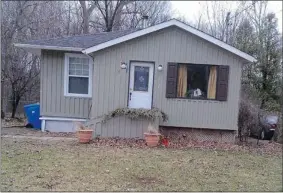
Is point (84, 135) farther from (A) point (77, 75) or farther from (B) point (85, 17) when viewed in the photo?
(B) point (85, 17)

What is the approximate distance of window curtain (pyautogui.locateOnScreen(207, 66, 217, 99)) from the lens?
36.6ft

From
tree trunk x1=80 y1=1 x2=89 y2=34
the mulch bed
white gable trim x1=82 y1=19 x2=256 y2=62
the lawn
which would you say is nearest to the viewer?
the lawn

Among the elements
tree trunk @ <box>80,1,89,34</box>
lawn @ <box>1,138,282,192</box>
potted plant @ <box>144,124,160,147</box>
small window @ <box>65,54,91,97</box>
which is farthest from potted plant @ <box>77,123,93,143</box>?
tree trunk @ <box>80,1,89,34</box>

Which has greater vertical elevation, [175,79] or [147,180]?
[175,79]

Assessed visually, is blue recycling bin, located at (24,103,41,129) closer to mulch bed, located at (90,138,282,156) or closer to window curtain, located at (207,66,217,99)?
mulch bed, located at (90,138,282,156)

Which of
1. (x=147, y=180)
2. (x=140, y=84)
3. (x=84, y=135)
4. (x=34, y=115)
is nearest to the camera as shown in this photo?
(x=147, y=180)

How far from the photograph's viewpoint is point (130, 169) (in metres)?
7.20

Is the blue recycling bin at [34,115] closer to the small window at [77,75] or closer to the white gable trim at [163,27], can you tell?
the small window at [77,75]

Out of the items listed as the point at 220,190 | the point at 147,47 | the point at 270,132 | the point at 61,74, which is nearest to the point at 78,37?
the point at 61,74

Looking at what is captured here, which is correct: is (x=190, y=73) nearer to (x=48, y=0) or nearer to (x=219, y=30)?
(x=48, y=0)

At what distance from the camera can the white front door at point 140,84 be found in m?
11.2

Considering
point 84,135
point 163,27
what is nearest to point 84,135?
point 84,135

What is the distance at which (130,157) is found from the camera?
834 cm

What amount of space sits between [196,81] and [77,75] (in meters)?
4.20
